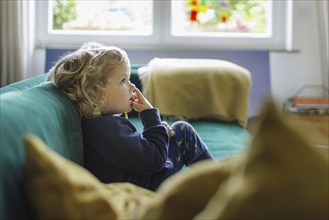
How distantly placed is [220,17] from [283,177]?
3312 mm

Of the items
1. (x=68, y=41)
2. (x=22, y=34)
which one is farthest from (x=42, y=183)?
(x=68, y=41)

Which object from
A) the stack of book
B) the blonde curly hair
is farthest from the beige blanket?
the blonde curly hair

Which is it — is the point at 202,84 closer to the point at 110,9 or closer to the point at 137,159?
the point at 110,9

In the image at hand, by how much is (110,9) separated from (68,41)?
395 mm

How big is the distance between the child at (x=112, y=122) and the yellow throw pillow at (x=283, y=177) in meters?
0.83

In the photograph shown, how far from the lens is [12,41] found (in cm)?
334

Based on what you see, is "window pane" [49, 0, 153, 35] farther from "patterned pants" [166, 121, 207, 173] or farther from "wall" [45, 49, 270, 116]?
"patterned pants" [166, 121, 207, 173]

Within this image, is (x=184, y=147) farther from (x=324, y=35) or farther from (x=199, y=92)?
(x=324, y=35)

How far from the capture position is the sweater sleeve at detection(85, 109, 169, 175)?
1.43 meters

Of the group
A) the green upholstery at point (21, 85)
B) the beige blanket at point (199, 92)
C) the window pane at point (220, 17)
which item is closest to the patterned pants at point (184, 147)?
the green upholstery at point (21, 85)

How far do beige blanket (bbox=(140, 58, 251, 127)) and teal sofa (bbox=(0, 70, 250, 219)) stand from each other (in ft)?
3.58

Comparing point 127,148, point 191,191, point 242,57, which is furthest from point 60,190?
point 242,57

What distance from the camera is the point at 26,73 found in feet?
11.2

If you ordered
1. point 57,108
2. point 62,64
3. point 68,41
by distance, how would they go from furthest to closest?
point 68,41 → point 62,64 → point 57,108
